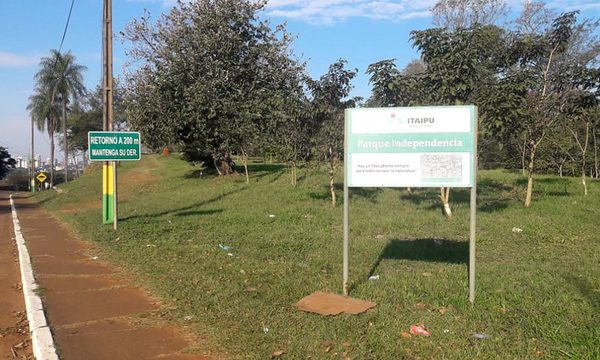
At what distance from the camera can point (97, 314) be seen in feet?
18.7

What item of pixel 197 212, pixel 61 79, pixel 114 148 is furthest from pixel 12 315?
pixel 61 79

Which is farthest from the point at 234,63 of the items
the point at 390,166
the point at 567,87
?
the point at 390,166

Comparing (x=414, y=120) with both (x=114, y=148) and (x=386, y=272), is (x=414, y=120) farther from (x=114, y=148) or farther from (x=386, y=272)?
(x=114, y=148)

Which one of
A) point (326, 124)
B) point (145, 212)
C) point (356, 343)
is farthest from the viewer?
point (145, 212)

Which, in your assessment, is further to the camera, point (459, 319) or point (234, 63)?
point (234, 63)

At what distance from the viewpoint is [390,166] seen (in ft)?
19.1

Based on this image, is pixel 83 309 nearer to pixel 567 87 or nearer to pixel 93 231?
pixel 93 231

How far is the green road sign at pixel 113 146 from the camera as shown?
12.1m

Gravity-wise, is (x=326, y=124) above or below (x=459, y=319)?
above

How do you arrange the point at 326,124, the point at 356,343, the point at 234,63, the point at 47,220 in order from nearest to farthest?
the point at 356,343
the point at 326,124
the point at 47,220
the point at 234,63

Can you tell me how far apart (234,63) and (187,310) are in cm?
1706

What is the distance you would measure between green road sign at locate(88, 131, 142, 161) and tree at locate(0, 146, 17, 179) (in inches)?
3355

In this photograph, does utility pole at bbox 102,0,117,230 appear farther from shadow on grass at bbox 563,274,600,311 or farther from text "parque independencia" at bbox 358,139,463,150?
shadow on grass at bbox 563,274,600,311

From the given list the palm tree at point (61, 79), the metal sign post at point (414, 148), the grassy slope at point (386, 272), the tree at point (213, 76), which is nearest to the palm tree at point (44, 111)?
the palm tree at point (61, 79)
